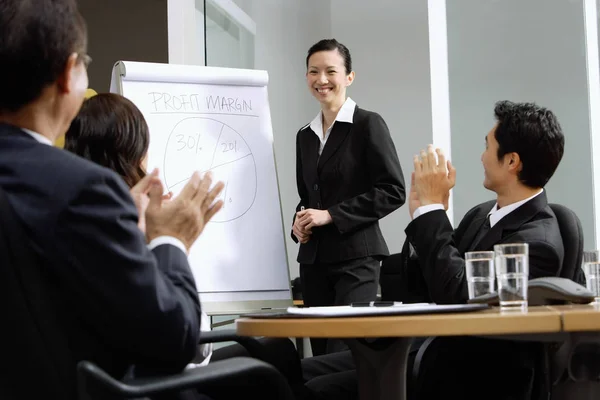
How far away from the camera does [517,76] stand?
4289 millimetres

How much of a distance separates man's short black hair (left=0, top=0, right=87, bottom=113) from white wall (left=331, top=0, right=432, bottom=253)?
4.47 m

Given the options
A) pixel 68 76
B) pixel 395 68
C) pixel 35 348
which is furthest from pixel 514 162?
pixel 395 68

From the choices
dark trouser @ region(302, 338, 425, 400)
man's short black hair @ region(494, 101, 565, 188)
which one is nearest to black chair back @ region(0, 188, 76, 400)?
dark trouser @ region(302, 338, 425, 400)

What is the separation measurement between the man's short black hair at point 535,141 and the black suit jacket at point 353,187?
76cm

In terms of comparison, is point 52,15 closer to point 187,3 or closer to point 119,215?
point 119,215

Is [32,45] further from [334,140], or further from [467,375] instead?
[334,140]

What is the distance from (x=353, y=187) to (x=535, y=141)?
3.08 feet

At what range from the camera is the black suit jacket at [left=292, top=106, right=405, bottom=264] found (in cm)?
298

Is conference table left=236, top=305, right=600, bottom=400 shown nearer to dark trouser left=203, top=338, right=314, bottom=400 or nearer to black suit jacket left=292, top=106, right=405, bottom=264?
dark trouser left=203, top=338, right=314, bottom=400

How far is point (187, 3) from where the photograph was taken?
406 cm

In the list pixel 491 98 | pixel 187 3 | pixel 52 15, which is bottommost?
pixel 52 15

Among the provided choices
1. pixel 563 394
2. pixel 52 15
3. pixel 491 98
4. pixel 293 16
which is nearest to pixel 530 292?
pixel 563 394

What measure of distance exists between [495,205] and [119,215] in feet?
5.50

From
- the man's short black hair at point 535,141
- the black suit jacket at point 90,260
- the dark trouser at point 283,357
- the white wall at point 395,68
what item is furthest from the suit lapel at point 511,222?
the white wall at point 395,68
